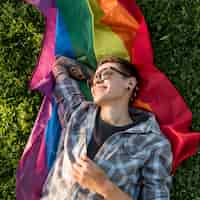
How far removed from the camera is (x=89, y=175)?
314 centimetres

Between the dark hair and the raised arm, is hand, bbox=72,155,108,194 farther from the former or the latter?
the dark hair

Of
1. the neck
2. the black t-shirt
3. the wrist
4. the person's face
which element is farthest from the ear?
the wrist

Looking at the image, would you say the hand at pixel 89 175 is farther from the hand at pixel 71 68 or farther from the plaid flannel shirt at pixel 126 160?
the hand at pixel 71 68

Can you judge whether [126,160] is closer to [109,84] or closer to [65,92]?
[109,84]

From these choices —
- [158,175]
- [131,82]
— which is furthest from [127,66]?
[158,175]

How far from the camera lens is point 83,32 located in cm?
362

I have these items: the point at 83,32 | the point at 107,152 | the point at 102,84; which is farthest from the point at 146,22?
the point at 107,152

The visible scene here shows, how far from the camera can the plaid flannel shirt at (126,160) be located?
3160mm

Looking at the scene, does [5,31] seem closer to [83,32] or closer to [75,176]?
[83,32]

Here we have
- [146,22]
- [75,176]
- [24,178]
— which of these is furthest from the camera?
[146,22]

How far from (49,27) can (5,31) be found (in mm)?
402

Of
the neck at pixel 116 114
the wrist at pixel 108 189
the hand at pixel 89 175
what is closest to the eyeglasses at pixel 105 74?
the neck at pixel 116 114

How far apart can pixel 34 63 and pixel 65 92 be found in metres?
0.44

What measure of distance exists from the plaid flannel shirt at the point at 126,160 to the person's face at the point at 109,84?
0.54 ft
